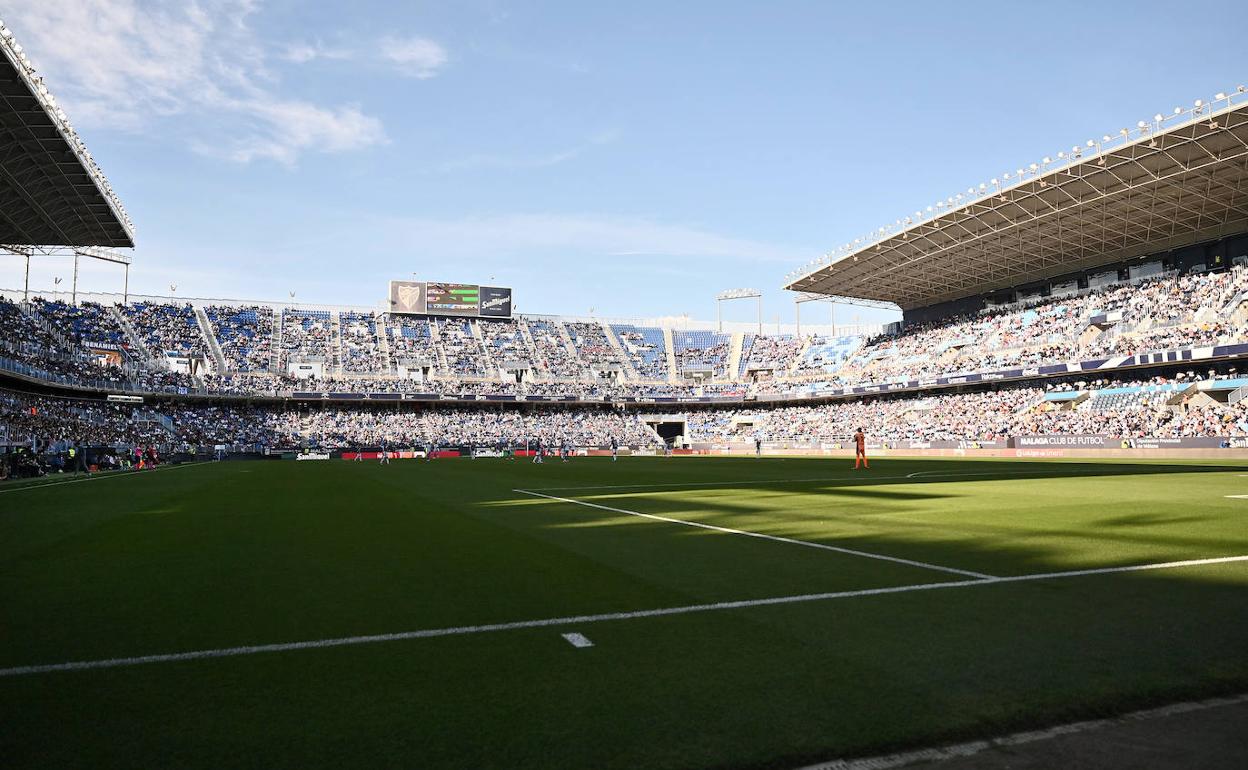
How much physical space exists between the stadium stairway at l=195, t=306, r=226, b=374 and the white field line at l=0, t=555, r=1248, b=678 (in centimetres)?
7707

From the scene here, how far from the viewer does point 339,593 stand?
7238 mm

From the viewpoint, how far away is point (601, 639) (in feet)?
17.6

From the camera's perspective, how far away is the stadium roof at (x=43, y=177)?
2625cm

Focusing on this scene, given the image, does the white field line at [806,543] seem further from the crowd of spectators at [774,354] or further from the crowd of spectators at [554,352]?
the crowd of spectators at [774,354]

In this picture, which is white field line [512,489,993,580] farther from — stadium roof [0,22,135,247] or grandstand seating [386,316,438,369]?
grandstand seating [386,316,438,369]

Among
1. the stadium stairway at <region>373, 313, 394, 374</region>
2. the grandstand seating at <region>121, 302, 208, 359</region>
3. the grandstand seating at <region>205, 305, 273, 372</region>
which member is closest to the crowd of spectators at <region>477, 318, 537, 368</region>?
the stadium stairway at <region>373, 313, 394, 374</region>

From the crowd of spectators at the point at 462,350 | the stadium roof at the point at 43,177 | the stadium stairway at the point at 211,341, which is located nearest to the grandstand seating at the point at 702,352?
the crowd of spectators at the point at 462,350

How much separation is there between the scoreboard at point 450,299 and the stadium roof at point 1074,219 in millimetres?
39525

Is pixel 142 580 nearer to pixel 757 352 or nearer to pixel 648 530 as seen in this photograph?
pixel 648 530

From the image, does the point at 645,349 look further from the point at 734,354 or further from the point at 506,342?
the point at 506,342

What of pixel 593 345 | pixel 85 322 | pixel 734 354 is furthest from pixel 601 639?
pixel 734 354

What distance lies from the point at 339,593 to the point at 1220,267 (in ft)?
206

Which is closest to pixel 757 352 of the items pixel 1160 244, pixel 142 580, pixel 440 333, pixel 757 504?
pixel 440 333

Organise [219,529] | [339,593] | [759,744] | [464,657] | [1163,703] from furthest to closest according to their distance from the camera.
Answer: [219,529], [339,593], [464,657], [1163,703], [759,744]
